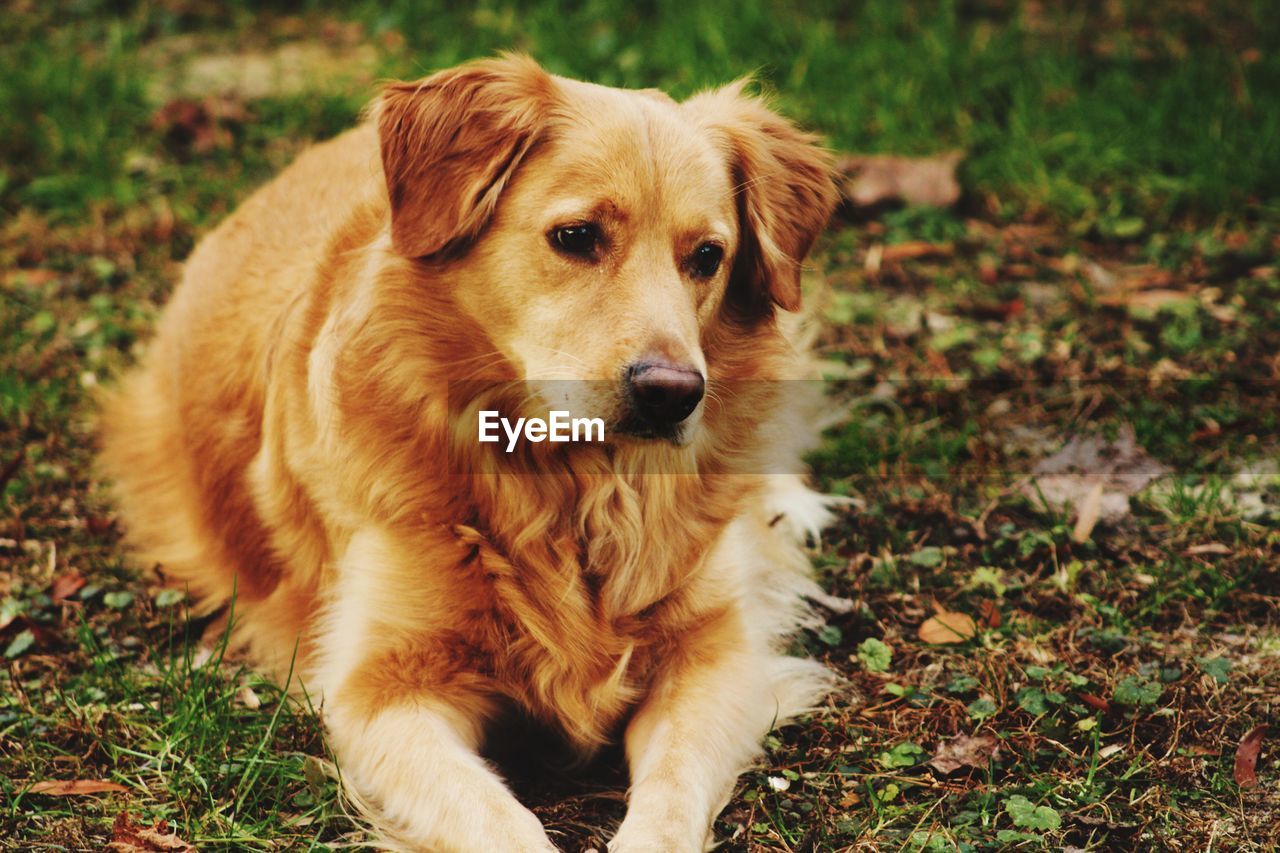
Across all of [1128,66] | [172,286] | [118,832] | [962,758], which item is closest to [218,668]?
[118,832]

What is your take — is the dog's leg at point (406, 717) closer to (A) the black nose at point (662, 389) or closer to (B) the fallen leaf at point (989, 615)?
(A) the black nose at point (662, 389)

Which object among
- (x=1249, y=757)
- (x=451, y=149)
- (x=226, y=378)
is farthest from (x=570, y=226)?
(x=1249, y=757)

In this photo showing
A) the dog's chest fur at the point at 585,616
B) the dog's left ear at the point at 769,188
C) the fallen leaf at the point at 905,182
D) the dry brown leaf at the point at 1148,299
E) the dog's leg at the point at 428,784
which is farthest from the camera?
the fallen leaf at the point at 905,182

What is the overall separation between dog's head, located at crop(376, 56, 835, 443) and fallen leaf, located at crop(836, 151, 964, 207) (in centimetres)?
265

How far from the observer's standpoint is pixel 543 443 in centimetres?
299

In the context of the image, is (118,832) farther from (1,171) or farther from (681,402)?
(1,171)

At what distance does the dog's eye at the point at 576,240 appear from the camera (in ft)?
9.28

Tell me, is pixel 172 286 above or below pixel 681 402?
below

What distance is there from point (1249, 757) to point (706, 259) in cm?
162

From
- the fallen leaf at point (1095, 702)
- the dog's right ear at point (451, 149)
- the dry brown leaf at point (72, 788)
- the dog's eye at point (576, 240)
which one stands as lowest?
the dry brown leaf at point (72, 788)

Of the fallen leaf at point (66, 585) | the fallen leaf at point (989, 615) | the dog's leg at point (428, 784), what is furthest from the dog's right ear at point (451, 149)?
the fallen leaf at point (989, 615)

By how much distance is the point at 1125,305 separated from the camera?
4.89m

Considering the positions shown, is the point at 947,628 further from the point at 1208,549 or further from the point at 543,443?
the point at 543,443

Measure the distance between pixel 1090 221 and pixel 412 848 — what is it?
4082 mm
